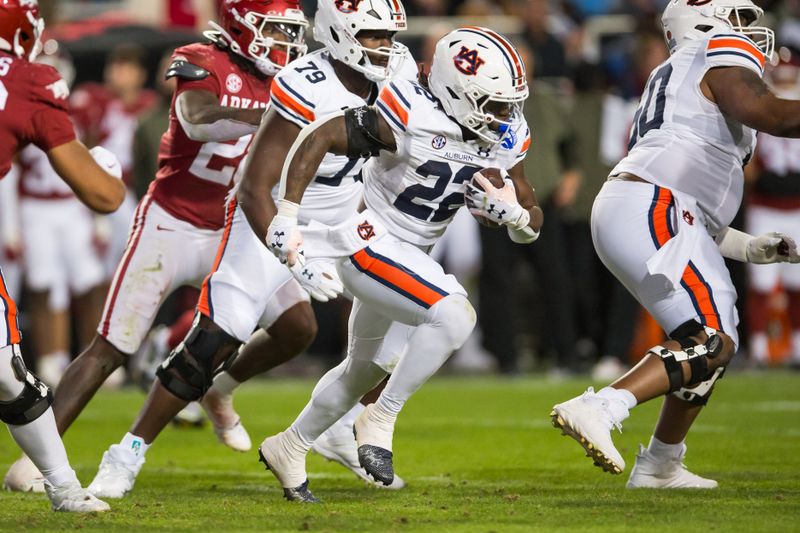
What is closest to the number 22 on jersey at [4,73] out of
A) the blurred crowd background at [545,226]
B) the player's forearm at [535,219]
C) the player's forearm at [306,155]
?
the player's forearm at [306,155]

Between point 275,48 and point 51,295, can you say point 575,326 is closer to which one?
point 51,295

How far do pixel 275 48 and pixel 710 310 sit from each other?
206cm

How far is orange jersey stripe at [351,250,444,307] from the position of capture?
4.58 metres

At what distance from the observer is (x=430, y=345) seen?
14.9ft

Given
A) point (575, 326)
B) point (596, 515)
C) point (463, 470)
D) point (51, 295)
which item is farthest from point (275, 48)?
point (575, 326)

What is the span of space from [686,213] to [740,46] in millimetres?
608

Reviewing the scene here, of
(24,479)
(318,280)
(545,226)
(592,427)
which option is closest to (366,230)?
(318,280)

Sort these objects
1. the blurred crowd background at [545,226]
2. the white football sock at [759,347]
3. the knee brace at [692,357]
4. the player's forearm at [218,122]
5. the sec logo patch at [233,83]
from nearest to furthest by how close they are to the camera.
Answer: the knee brace at [692,357] < the player's forearm at [218,122] < the sec logo patch at [233,83] < the blurred crowd background at [545,226] < the white football sock at [759,347]

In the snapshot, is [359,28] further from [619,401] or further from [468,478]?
[468,478]

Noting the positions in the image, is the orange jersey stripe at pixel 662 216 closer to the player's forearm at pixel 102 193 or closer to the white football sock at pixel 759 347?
the player's forearm at pixel 102 193

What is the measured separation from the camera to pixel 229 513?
4414 millimetres

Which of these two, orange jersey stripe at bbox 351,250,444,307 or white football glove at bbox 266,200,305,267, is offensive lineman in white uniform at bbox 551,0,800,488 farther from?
white football glove at bbox 266,200,305,267

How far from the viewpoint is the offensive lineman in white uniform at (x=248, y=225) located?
4906mm

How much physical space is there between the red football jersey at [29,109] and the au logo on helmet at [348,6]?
1.13 meters
